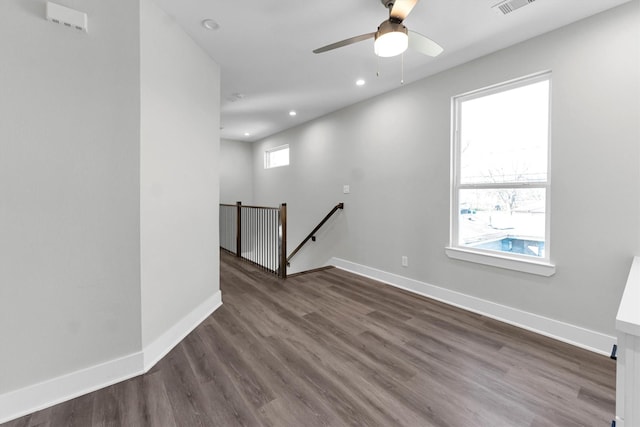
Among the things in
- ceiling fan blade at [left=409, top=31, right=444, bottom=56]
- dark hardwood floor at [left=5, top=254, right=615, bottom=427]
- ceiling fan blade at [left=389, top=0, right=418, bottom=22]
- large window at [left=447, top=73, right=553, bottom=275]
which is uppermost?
ceiling fan blade at [left=389, top=0, right=418, bottom=22]

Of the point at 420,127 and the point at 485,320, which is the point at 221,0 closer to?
the point at 420,127

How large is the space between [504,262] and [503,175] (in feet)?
2.77

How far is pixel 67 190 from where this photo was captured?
1.62m

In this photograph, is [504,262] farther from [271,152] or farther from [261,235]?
[271,152]

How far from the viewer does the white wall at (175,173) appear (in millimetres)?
1938

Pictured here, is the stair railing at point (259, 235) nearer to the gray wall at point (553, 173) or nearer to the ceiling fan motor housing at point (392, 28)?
the gray wall at point (553, 173)

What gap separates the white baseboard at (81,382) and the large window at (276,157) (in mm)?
4396

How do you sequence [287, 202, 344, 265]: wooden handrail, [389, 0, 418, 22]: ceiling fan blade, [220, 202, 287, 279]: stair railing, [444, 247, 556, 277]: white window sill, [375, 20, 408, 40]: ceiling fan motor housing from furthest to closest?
1. [287, 202, 344, 265]: wooden handrail
2. [220, 202, 287, 279]: stair railing
3. [444, 247, 556, 277]: white window sill
4. [375, 20, 408, 40]: ceiling fan motor housing
5. [389, 0, 418, 22]: ceiling fan blade

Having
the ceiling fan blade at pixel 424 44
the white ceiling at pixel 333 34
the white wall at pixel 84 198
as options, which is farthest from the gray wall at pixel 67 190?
the ceiling fan blade at pixel 424 44

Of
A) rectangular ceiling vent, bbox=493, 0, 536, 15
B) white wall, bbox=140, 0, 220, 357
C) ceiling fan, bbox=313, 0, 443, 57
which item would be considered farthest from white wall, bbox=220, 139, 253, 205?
rectangular ceiling vent, bbox=493, 0, 536, 15

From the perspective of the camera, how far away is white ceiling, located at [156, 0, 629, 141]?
6.68 ft

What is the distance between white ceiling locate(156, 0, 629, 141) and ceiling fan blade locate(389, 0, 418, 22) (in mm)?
388

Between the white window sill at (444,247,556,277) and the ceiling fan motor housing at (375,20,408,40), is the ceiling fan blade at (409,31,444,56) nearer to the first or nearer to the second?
the ceiling fan motor housing at (375,20,408,40)

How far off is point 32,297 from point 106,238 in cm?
45
